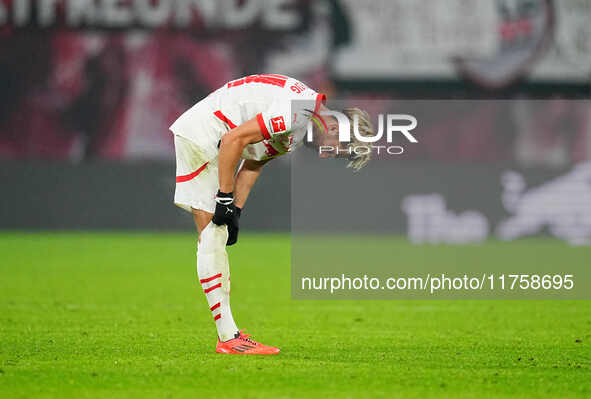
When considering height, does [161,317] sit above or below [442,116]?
below

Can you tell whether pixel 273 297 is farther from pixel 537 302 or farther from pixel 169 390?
pixel 169 390

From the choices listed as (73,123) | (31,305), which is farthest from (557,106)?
(31,305)

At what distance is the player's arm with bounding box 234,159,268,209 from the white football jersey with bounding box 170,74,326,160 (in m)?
0.33

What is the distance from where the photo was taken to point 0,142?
20703 millimetres

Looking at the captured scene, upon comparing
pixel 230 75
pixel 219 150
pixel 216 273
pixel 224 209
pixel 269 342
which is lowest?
pixel 269 342

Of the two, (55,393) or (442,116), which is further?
(442,116)

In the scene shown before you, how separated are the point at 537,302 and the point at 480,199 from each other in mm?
8673

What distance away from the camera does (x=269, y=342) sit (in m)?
7.60

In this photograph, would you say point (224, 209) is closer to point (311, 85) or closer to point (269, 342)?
point (269, 342)

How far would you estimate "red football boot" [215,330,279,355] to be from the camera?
22.6ft

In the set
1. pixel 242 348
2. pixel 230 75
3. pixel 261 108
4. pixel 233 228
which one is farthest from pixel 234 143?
pixel 230 75

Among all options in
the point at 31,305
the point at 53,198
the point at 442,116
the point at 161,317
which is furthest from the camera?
the point at 442,116

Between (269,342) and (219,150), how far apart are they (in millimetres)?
1578

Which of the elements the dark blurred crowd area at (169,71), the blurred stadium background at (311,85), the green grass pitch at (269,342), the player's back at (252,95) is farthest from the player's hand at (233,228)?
the dark blurred crowd area at (169,71)
